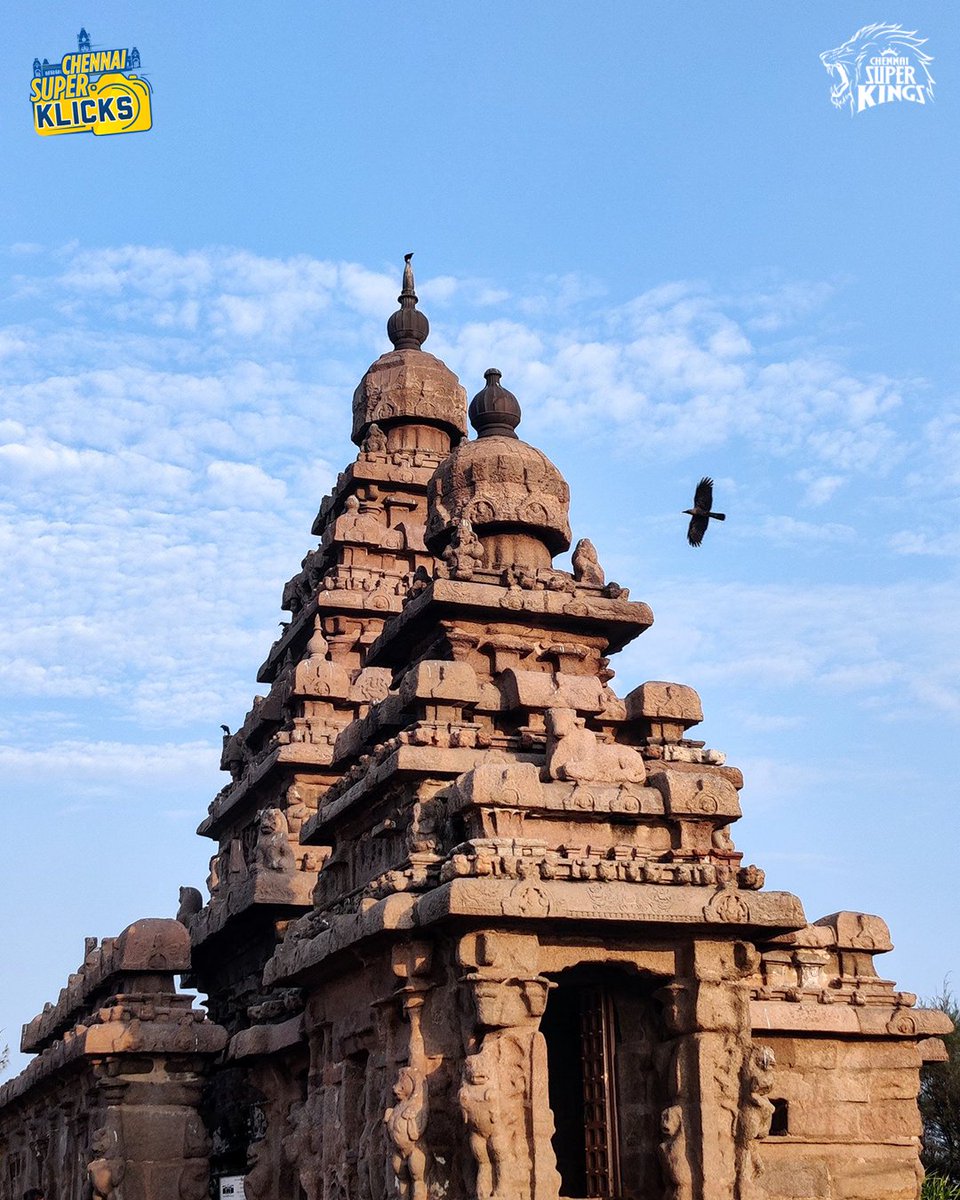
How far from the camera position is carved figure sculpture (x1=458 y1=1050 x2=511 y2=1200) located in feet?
45.3

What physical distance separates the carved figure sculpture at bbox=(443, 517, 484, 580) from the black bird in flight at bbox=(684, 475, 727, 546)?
2.73m

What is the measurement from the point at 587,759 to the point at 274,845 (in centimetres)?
853

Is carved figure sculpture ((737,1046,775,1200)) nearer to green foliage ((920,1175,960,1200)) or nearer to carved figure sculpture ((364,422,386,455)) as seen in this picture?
green foliage ((920,1175,960,1200))

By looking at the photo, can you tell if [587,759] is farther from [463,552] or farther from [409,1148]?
[463,552]

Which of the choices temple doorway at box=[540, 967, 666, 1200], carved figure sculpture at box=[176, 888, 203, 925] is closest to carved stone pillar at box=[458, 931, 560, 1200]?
temple doorway at box=[540, 967, 666, 1200]

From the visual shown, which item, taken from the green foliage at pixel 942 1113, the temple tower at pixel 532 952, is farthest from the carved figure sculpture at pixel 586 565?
the green foliage at pixel 942 1113

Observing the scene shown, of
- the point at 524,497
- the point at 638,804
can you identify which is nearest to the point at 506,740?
the point at 638,804

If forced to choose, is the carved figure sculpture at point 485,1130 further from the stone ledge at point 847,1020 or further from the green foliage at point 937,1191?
the green foliage at point 937,1191

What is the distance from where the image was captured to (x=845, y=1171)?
17188 mm

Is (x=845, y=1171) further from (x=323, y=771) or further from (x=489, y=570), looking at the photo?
(x=323, y=771)

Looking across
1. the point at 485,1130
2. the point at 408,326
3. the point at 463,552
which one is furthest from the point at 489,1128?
the point at 408,326

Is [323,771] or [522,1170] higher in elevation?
[323,771]

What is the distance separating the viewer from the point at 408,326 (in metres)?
30.3

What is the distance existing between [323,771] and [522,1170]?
11388mm
